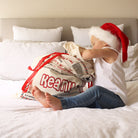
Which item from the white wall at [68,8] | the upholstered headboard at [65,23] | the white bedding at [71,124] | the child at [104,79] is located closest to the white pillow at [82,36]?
the upholstered headboard at [65,23]

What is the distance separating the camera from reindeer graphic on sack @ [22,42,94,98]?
4.43 feet

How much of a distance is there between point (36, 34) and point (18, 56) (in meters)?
0.40

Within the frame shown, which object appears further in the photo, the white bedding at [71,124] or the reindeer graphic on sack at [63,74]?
the reindeer graphic on sack at [63,74]

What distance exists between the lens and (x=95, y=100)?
47.1 inches

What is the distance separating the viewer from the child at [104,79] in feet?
3.81

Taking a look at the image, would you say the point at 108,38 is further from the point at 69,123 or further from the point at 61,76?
the point at 69,123

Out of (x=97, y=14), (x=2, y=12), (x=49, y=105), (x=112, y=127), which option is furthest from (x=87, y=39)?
(x=112, y=127)

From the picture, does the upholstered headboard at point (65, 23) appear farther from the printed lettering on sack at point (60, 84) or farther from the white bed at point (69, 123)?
the white bed at point (69, 123)

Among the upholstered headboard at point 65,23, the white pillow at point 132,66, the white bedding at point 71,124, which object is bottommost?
the white pillow at point 132,66

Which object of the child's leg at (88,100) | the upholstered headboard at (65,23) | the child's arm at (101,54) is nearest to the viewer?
the child's leg at (88,100)

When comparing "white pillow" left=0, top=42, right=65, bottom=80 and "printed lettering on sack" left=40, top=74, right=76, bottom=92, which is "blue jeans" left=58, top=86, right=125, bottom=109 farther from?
"white pillow" left=0, top=42, right=65, bottom=80

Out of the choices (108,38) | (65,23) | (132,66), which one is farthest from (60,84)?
(65,23)

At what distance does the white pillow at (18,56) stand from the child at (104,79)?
22.3 inches

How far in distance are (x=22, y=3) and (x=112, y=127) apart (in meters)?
1.91
